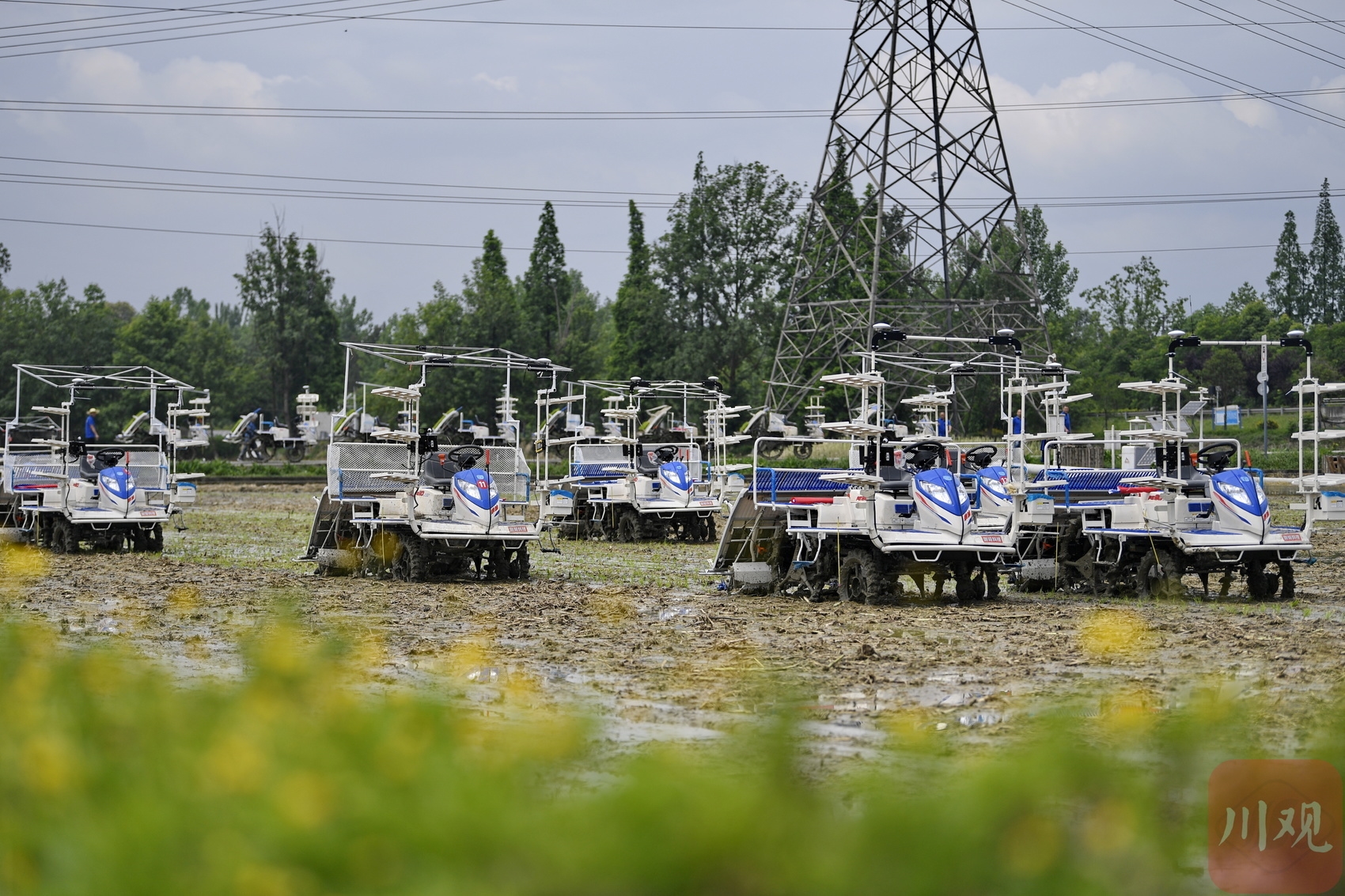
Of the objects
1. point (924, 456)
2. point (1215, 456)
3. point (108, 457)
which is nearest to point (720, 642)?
point (924, 456)

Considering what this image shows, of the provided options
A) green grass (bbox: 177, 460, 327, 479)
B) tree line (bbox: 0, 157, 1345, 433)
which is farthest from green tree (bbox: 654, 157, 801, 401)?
green grass (bbox: 177, 460, 327, 479)

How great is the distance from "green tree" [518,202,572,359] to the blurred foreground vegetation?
66.1m

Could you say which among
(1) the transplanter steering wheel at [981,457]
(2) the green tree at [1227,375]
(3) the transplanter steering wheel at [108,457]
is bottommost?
(3) the transplanter steering wheel at [108,457]

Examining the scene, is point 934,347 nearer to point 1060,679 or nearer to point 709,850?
point 1060,679

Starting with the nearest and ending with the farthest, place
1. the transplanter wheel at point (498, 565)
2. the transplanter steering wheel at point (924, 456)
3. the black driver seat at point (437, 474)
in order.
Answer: the transplanter steering wheel at point (924, 456)
the black driver seat at point (437, 474)
the transplanter wheel at point (498, 565)

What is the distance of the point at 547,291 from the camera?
7150 cm

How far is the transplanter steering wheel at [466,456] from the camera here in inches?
754

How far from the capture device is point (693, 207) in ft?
211

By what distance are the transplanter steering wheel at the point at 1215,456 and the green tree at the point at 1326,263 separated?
79.8 meters

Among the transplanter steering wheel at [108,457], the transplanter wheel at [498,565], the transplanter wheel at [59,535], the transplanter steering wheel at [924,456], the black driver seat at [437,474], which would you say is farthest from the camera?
the transplanter steering wheel at [108,457]

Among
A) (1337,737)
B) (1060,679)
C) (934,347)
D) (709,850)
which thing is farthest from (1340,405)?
(934,347)

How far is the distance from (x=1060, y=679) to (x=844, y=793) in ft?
21.5

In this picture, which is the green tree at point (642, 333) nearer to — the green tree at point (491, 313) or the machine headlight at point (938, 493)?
the green tree at point (491, 313)

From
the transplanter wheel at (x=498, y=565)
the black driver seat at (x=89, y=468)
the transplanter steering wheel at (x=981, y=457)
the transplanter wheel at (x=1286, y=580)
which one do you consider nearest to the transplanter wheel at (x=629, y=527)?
the transplanter wheel at (x=498, y=565)
